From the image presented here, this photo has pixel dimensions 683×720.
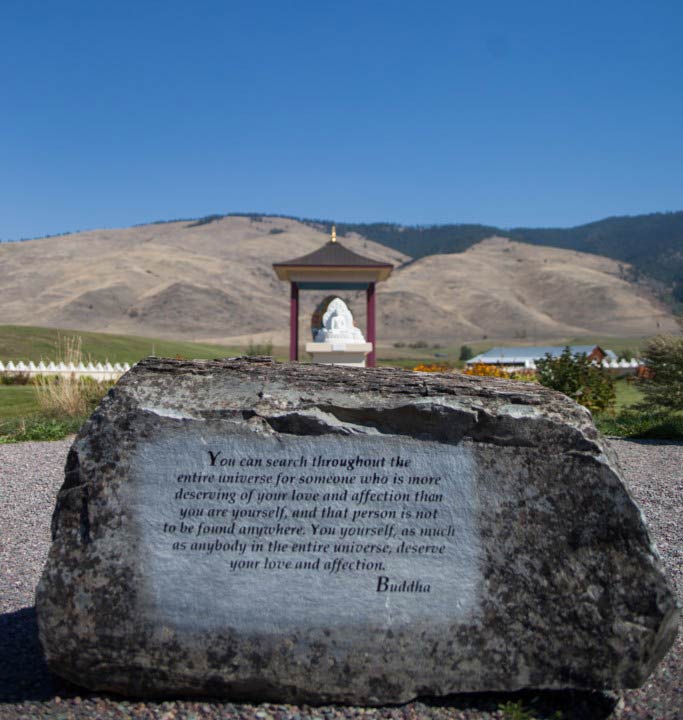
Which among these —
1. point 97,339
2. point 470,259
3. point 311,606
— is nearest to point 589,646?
point 311,606

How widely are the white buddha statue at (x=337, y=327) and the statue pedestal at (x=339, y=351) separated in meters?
0.25

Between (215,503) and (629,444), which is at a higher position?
(215,503)

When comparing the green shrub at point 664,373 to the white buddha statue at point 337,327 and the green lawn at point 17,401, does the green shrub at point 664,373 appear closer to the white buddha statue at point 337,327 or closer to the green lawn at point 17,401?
the white buddha statue at point 337,327

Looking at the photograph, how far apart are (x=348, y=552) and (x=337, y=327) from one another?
15072mm

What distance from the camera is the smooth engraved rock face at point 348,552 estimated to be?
10.7 ft

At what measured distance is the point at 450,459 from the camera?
11.1ft

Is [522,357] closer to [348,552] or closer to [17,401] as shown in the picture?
[17,401]

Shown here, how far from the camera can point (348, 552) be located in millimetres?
3385

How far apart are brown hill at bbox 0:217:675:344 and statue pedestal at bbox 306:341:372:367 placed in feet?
200

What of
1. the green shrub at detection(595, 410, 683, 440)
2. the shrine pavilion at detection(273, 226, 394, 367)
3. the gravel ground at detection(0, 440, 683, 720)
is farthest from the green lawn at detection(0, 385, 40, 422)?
the green shrub at detection(595, 410, 683, 440)

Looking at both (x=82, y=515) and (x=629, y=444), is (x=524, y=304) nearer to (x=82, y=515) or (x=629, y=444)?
(x=629, y=444)

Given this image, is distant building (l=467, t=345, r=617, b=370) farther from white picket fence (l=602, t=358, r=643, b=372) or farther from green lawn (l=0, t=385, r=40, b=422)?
green lawn (l=0, t=385, r=40, b=422)

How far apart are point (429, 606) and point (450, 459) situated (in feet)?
2.19

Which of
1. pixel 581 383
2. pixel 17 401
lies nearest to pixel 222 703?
pixel 581 383
